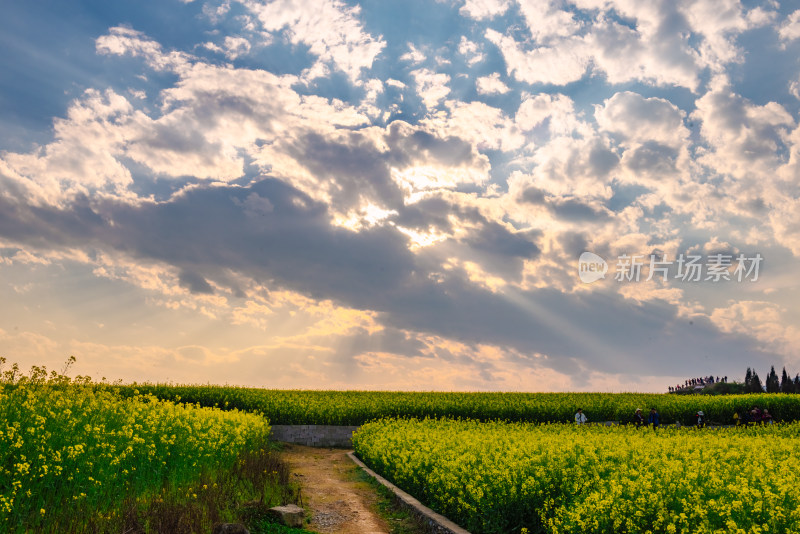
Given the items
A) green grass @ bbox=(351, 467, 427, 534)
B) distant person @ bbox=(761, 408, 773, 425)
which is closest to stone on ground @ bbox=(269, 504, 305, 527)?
green grass @ bbox=(351, 467, 427, 534)

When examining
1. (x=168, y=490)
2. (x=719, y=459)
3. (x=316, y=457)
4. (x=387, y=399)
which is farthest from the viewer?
(x=387, y=399)

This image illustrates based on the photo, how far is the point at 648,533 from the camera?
730 centimetres

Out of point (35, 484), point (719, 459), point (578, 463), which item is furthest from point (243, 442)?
point (719, 459)

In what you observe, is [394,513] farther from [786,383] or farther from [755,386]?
[786,383]

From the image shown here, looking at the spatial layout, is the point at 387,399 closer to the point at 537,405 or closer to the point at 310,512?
the point at 537,405

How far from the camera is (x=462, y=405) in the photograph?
32.1 meters

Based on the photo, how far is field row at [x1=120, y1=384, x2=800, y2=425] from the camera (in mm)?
27594

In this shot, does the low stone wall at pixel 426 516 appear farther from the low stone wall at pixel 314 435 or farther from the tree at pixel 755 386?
the tree at pixel 755 386

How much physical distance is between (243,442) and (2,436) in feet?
21.5

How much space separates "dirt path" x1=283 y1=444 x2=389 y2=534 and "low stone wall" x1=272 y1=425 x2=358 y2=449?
418 centimetres

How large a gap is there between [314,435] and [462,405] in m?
9.10

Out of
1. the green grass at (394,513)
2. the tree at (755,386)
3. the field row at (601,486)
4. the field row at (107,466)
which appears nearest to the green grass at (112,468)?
the field row at (107,466)

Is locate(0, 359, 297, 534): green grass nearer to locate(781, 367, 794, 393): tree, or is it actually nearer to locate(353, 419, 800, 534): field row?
locate(353, 419, 800, 534): field row

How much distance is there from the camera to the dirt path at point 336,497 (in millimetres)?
11930
